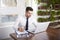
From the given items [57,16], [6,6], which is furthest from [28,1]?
[57,16]

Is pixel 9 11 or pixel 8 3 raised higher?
pixel 8 3

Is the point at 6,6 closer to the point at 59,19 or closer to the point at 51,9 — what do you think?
the point at 51,9

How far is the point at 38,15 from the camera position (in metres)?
4.20

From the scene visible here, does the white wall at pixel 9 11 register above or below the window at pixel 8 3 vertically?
below

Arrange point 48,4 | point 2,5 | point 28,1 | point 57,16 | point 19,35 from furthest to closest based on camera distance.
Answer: point 57,16, point 48,4, point 28,1, point 2,5, point 19,35

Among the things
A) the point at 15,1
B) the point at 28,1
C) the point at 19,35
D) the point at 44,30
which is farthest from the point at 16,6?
the point at 19,35

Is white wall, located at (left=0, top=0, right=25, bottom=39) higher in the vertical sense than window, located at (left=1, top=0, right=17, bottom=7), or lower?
lower

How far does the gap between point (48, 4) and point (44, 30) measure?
175 cm

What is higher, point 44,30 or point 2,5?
point 2,5

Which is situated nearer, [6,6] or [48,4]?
[6,6]

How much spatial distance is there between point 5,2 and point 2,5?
12cm

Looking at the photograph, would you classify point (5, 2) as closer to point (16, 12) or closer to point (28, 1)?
point (16, 12)

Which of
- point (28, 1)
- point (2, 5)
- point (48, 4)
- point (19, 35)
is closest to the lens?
point (19, 35)

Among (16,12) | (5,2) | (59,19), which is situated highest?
(5,2)
